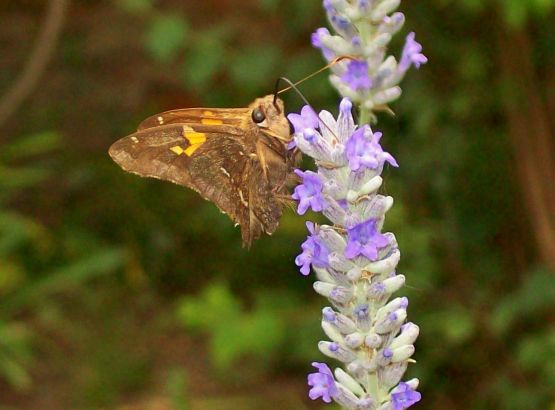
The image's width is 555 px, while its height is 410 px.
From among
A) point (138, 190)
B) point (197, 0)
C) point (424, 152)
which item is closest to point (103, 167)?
point (138, 190)

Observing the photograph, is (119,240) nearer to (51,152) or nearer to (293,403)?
(51,152)

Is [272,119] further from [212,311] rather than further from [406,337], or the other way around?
[212,311]

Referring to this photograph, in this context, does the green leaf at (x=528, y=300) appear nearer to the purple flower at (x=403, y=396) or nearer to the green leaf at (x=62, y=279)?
the green leaf at (x=62, y=279)

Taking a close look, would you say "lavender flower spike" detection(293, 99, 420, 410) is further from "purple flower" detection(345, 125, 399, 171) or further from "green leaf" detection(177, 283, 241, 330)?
"green leaf" detection(177, 283, 241, 330)

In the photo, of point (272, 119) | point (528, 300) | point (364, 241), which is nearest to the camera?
point (364, 241)

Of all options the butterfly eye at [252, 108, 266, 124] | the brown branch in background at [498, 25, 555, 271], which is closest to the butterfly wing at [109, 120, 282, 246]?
the butterfly eye at [252, 108, 266, 124]

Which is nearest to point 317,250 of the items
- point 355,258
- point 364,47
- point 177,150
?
point 355,258

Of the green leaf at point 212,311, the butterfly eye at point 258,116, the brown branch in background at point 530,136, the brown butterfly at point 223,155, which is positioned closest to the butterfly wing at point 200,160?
the brown butterfly at point 223,155
